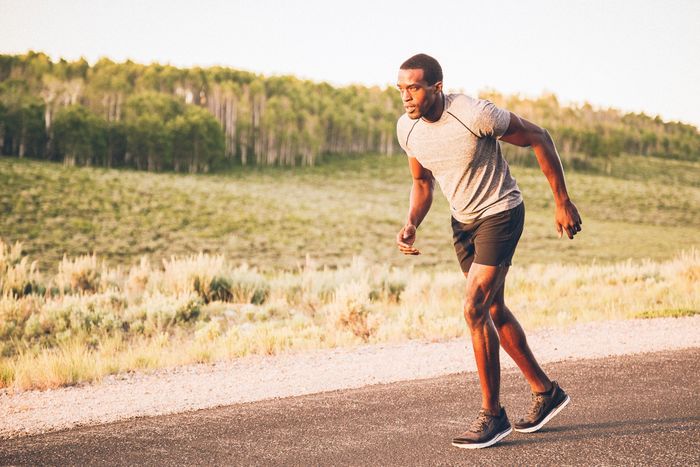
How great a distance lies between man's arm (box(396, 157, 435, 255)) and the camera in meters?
4.99

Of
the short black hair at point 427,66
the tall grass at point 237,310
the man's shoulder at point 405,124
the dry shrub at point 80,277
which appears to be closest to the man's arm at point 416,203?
the man's shoulder at point 405,124

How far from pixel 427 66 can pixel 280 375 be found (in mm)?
3861

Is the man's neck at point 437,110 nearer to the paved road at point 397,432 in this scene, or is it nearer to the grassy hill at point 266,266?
the paved road at point 397,432

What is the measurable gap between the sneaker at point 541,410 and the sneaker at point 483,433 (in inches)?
7.6

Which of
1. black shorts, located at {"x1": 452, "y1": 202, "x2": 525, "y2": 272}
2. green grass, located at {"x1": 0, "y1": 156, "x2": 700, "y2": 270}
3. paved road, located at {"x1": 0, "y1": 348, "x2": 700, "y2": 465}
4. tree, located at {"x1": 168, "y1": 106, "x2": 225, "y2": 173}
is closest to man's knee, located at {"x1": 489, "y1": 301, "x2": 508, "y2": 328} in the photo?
black shorts, located at {"x1": 452, "y1": 202, "x2": 525, "y2": 272}

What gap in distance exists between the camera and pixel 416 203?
17.0ft

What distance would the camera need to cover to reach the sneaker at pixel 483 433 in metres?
4.32

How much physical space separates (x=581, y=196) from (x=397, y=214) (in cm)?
2848

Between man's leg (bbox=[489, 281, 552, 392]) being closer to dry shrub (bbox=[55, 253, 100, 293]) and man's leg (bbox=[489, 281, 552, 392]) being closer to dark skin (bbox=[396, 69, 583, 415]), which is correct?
dark skin (bbox=[396, 69, 583, 415])

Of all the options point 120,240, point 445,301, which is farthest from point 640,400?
point 120,240

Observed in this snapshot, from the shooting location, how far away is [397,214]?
2462 inches

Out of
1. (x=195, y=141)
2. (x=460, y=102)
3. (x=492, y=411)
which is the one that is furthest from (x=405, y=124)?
(x=195, y=141)

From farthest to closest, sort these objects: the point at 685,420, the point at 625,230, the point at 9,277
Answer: the point at 625,230, the point at 9,277, the point at 685,420

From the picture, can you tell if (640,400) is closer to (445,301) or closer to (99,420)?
(99,420)
